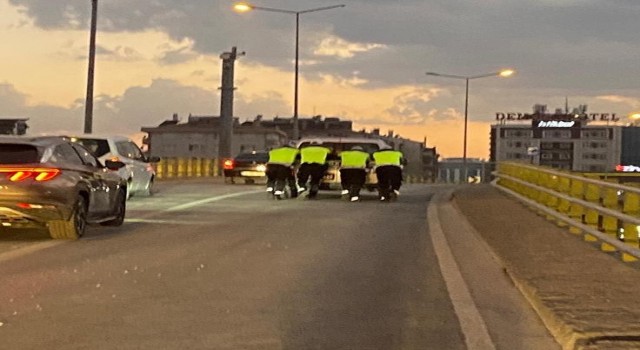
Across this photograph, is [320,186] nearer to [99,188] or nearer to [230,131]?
[99,188]

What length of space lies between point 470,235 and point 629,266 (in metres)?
4.65

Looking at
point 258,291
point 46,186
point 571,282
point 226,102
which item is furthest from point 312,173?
point 226,102

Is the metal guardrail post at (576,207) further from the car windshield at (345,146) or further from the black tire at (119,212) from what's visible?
the car windshield at (345,146)

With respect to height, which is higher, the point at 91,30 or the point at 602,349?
the point at 91,30

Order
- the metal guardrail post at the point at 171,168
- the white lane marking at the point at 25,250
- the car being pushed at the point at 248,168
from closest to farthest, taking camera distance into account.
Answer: the white lane marking at the point at 25,250 < the car being pushed at the point at 248,168 < the metal guardrail post at the point at 171,168

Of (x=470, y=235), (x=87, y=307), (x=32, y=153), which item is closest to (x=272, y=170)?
(x=470, y=235)

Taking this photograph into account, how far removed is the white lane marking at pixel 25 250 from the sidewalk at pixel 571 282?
564cm

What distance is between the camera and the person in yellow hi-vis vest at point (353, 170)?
84.8 feet

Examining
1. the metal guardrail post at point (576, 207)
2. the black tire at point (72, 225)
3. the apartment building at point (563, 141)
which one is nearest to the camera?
the black tire at point (72, 225)

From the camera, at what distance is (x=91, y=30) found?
3238cm

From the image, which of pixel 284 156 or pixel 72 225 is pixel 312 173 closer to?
pixel 284 156

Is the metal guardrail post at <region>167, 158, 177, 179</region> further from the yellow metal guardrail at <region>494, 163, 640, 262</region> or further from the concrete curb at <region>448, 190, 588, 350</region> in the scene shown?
the concrete curb at <region>448, 190, 588, 350</region>

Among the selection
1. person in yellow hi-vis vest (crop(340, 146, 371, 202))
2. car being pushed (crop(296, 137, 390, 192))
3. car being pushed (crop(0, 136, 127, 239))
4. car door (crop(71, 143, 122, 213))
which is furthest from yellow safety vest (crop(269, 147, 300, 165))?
car being pushed (crop(0, 136, 127, 239))

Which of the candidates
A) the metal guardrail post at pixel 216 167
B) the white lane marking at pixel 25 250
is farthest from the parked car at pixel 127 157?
the metal guardrail post at pixel 216 167
